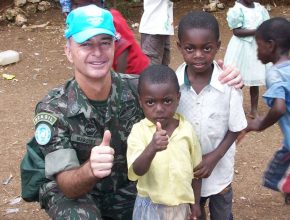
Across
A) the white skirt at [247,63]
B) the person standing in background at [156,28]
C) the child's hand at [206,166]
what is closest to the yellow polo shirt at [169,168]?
the child's hand at [206,166]

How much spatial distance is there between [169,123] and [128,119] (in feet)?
1.03

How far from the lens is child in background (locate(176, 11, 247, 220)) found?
2.47 metres

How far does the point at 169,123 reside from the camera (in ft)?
7.97

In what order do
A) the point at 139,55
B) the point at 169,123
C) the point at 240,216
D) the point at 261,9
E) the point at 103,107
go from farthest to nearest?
the point at 261,9
the point at 240,216
the point at 139,55
the point at 103,107
the point at 169,123

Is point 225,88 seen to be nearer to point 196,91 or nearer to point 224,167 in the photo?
point 196,91

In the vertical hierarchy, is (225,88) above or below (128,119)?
above

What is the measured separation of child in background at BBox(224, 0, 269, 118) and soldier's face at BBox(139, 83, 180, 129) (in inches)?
109

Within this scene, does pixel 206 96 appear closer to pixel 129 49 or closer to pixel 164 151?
pixel 164 151

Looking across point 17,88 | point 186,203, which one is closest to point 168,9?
point 17,88

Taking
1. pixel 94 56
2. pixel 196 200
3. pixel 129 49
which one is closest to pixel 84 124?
pixel 94 56

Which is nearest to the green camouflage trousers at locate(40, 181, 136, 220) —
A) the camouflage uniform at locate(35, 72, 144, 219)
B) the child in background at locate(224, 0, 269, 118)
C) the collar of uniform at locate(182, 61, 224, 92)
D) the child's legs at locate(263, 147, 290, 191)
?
the camouflage uniform at locate(35, 72, 144, 219)

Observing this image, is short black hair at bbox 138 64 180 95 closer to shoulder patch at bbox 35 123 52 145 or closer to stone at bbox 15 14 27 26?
shoulder patch at bbox 35 123 52 145

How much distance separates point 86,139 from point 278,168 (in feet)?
3.91

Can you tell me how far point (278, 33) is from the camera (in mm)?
3168
